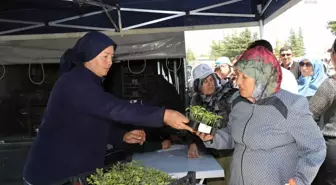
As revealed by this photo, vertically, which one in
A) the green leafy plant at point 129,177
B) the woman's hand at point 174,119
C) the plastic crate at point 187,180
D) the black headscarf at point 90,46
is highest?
the black headscarf at point 90,46

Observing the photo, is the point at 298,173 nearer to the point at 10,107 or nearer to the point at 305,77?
the point at 305,77

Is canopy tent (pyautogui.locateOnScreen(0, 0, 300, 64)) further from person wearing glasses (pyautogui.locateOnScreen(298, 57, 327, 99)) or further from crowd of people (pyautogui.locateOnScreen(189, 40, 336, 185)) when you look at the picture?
crowd of people (pyautogui.locateOnScreen(189, 40, 336, 185))

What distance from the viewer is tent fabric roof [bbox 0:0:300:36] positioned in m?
4.39

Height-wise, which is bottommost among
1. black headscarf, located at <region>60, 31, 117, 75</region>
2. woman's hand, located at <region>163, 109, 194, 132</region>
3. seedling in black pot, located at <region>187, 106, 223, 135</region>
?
seedling in black pot, located at <region>187, 106, 223, 135</region>

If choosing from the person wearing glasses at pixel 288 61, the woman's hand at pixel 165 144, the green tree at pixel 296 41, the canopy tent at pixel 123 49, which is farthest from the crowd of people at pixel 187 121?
the green tree at pixel 296 41

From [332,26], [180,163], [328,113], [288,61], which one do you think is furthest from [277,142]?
[332,26]

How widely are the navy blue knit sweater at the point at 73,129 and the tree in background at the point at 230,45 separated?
1095 inches

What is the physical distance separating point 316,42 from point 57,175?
88.1 ft

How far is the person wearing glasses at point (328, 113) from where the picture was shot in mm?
2699

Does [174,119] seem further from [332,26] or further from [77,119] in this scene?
[332,26]

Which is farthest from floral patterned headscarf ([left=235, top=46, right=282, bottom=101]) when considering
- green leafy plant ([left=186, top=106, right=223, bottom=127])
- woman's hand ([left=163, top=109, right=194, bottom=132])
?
woman's hand ([left=163, top=109, right=194, bottom=132])

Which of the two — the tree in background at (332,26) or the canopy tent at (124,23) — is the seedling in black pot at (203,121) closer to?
the canopy tent at (124,23)

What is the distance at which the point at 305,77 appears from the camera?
4828mm

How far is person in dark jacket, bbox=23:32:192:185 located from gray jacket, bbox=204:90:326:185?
0.65m
